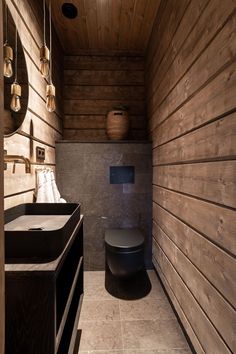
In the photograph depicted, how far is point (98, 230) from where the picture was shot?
2531 mm

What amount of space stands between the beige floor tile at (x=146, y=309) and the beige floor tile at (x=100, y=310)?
53mm

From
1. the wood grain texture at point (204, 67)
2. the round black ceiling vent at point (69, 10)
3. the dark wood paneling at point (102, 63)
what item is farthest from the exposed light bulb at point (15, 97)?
the dark wood paneling at point (102, 63)

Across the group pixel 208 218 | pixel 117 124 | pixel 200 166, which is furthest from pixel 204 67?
pixel 117 124

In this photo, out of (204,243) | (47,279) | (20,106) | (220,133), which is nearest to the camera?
(47,279)

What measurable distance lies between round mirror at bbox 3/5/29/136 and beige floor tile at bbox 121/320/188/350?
1514mm

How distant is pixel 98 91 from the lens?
2.94m

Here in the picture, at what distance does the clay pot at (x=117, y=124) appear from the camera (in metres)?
2.67

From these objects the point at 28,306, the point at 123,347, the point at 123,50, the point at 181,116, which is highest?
the point at 123,50

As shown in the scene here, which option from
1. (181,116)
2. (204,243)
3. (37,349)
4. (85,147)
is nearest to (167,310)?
(204,243)

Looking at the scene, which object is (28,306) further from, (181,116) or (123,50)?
(123,50)

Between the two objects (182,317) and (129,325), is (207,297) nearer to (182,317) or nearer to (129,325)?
(182,317)

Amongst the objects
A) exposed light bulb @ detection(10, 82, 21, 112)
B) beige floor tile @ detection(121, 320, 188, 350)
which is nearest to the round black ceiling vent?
exposed light bulb @ detection(10, 82, 21, 112)

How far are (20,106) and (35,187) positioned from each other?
607 millimetres

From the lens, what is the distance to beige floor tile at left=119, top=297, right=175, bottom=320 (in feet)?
5.72
